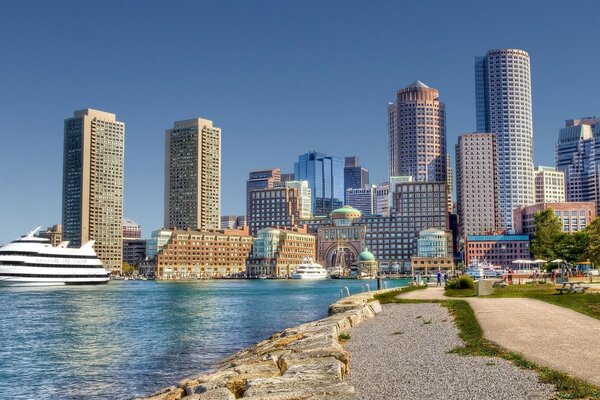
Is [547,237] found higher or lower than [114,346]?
higher

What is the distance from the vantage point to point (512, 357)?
24719 millimetres

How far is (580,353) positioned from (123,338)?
3630cm

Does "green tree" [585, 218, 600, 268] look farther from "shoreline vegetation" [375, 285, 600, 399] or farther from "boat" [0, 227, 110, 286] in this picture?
"boat" [0, 227, 110, 286]

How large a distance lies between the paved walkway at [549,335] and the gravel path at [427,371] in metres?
1.62

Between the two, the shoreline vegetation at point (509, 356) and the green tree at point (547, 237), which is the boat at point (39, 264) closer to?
the green tree at point (547, 237)

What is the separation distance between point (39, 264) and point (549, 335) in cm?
15276

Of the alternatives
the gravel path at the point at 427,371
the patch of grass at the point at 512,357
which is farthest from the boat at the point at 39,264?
the gravel path at the point at 427,371

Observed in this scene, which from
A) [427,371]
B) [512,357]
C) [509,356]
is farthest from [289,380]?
[509,356]

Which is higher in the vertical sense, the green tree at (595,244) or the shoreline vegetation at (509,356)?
the green tree at (595,244)

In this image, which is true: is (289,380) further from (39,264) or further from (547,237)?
(39,264)

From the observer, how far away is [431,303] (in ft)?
189

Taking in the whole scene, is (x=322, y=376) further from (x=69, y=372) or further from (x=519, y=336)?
(x=69, y=372)

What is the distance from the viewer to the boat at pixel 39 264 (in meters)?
163

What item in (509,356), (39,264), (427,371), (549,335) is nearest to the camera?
(427,371)
